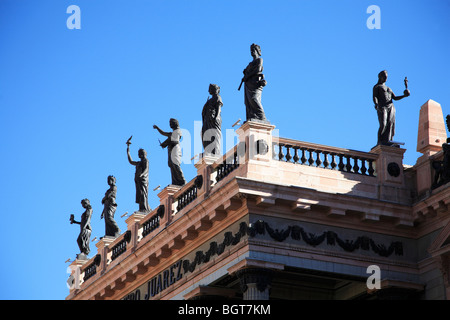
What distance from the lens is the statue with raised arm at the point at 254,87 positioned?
3459 centimetres

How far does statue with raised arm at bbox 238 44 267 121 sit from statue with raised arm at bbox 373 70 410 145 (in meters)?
3.80

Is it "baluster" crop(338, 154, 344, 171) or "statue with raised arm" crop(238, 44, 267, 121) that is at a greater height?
"statue with raised arm" crop(238, 44, 267, 121)

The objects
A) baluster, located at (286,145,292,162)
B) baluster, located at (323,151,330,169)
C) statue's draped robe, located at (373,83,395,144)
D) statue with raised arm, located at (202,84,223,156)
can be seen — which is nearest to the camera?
baluster, located at (286,145,292,162)

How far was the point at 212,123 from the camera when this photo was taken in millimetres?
37125

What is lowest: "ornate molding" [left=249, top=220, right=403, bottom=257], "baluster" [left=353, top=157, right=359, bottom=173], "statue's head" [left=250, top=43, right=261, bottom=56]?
"ornate molding" [left=249, top=220, right=403, bottom=257]

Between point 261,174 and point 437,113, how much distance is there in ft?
28.1

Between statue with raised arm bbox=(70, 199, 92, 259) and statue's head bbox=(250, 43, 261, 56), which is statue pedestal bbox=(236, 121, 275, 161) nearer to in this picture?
statue's head bbox=(250, 43, 261, 56)

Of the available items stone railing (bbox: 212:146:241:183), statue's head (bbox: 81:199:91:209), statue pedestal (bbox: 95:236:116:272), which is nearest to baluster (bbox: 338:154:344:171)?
stone railing (bbox: 212:146:241:183)

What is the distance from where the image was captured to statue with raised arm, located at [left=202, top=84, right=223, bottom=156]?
3688 cm

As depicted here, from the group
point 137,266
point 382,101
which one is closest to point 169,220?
point 137,266

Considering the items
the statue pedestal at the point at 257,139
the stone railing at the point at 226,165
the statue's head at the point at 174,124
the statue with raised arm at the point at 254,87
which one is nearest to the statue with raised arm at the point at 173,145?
the statue's head at the point at 174,124

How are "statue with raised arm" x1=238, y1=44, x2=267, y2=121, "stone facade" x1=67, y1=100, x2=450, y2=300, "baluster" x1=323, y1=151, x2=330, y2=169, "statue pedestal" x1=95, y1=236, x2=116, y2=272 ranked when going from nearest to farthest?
"stone facade" x1=67, y1=100, x2=450, y2=300 < "statue with raised arm" x1=238, y1=44, x2=267, y2=121 < "baluster" x1=323, y1=151, x2=330, y2=169 < "statue pedestal" x1=95, y1=236, x2=116, y2=272

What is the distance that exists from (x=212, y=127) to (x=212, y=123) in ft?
0.41
